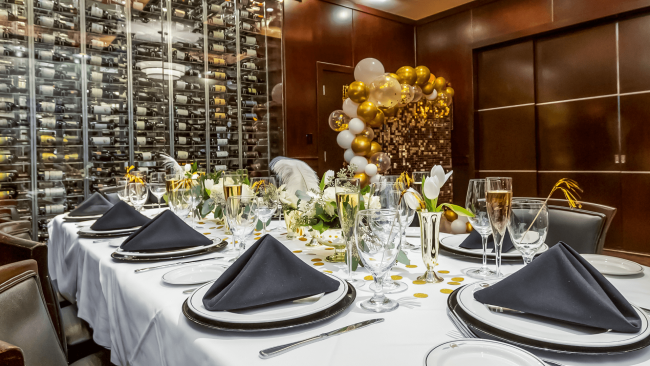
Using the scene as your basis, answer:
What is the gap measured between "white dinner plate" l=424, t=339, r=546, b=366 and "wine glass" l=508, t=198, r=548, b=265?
1.30 ft

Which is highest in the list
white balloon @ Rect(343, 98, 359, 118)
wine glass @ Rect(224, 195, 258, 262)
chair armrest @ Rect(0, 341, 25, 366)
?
white balloon @ Rect(343, 98, 359, 118)

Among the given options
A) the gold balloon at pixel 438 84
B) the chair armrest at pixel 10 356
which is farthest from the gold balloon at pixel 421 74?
the chair armrest at pixel 10 356

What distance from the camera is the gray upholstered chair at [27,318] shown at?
0.74 meters

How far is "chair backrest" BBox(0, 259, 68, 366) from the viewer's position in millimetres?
742

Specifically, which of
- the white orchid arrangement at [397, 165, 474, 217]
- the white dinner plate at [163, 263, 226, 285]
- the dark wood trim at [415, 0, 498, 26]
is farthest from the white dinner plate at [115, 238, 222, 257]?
the dark wood trim at [415, 0, 498, 26]

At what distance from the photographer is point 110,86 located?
4.66m

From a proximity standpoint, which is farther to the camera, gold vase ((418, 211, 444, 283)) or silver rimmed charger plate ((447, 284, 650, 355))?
gold vase ((418, 211, 444, 283))

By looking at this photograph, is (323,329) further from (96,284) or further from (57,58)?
(57,58)

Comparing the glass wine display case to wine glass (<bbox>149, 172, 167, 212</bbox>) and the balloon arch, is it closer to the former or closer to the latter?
the balloon arch

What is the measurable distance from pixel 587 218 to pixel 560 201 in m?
0.27

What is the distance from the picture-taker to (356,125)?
4.94 m

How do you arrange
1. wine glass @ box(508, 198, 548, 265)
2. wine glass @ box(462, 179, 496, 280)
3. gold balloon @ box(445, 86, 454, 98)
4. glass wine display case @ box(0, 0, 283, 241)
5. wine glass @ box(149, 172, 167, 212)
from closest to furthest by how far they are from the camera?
1. wine glass @ box(508, 198, 548, 265)
2. wine glass @ box(462, 179, 496, 280)
3. wine glass @ box(149, 172, 167, 212)
4. glass wine display case @ box(0, 0, 283, 241)
5. gold balloon @ box(445, 86, 454, 98)

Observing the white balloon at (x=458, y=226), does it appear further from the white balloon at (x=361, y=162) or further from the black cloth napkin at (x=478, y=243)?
the black cloth napkin at (x=478, y=243)

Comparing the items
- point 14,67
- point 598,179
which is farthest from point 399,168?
point 14,67
